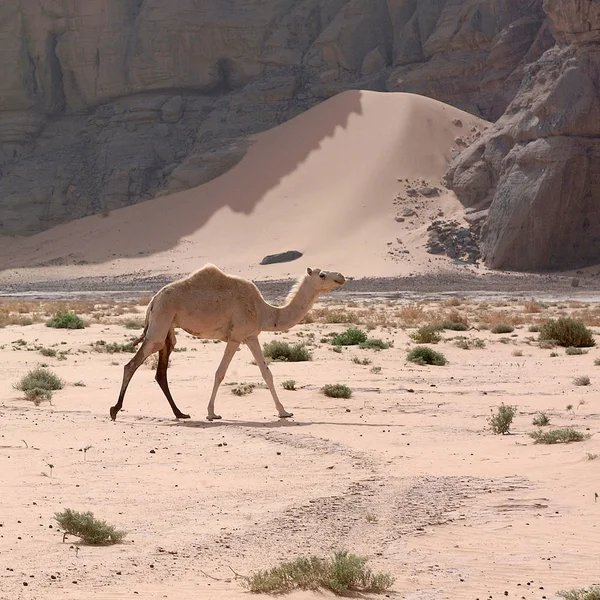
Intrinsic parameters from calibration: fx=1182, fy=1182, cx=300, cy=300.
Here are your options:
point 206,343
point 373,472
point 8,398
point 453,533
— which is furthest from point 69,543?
point 206,343

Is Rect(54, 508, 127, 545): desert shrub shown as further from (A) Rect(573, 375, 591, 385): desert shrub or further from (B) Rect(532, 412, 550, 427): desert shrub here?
(A) Rect(573, 375, 591, 385): desert shrub

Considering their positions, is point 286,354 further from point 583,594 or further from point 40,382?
point 583,594

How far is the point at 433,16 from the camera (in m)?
78.6

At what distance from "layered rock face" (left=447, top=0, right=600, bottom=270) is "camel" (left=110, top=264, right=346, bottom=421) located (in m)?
45.9

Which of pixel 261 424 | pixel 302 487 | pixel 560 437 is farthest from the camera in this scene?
→ pixel 261 424

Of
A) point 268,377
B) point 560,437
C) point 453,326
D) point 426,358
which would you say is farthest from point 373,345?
point 560,437

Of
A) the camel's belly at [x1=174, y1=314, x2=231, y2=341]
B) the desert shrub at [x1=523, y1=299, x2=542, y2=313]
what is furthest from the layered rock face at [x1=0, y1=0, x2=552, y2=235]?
the camel's belly at [x1=174, y1=314, x2=231, y2=341]

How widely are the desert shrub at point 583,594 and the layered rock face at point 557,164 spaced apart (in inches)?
2082

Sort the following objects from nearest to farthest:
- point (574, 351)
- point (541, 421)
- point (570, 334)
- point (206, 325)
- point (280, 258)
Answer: point (541, 421) → point (206, 325) → point (574, 351) → point (570, 334) → point (280, 258)

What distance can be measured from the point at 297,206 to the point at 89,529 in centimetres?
6647

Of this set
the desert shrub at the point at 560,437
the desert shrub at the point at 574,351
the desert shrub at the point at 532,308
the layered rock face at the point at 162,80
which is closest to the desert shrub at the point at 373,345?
the desert shrub at the point at 574,351

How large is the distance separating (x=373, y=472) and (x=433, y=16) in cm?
7172

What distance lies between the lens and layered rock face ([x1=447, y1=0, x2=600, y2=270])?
57.6 metres

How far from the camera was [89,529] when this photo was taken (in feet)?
25.9
